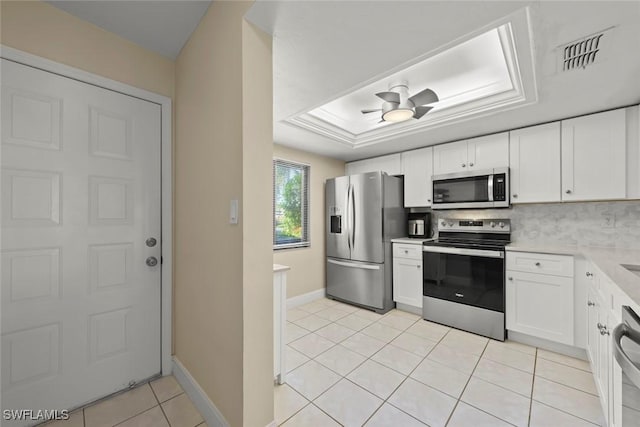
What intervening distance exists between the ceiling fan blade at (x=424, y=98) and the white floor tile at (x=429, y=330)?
225cm

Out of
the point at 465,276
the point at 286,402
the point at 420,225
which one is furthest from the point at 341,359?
the point at 420,225

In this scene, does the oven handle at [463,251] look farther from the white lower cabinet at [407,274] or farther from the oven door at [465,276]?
the white lower cabinet at [407,274]

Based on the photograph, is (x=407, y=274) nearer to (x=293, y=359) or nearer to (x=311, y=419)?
(x=293, y=359)

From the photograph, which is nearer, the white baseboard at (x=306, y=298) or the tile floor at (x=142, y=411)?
the tile floor at (x=142, y=411)

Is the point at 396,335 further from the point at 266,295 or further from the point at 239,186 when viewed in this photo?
the point at 239,186

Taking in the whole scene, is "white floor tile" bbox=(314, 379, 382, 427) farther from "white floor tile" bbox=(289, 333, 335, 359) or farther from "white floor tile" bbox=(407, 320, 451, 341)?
"white floor tile" bbox=(407, 320, 451, 341)

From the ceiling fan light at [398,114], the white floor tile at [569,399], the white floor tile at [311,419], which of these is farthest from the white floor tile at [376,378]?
the ceiling fan light at [398,114]

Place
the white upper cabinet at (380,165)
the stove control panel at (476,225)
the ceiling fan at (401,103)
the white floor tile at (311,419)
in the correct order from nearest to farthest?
1. the white floor tile at (311,419)
2. the ceiling fan at (401,103)
3. the stove control panel at (476,225)
4. the white upper cabinet at (380,165)

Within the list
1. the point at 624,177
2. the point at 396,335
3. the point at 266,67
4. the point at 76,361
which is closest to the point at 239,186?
the point at 266,67

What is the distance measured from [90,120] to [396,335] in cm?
308

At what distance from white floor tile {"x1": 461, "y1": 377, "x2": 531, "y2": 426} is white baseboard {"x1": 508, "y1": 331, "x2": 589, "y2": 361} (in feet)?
3.11

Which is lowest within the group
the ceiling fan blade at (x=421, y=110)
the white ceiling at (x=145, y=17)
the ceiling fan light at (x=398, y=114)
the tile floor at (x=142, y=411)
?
the tile floor at (x=142, y=411)

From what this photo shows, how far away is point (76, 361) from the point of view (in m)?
1.53

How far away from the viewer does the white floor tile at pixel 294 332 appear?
8.32 feet
